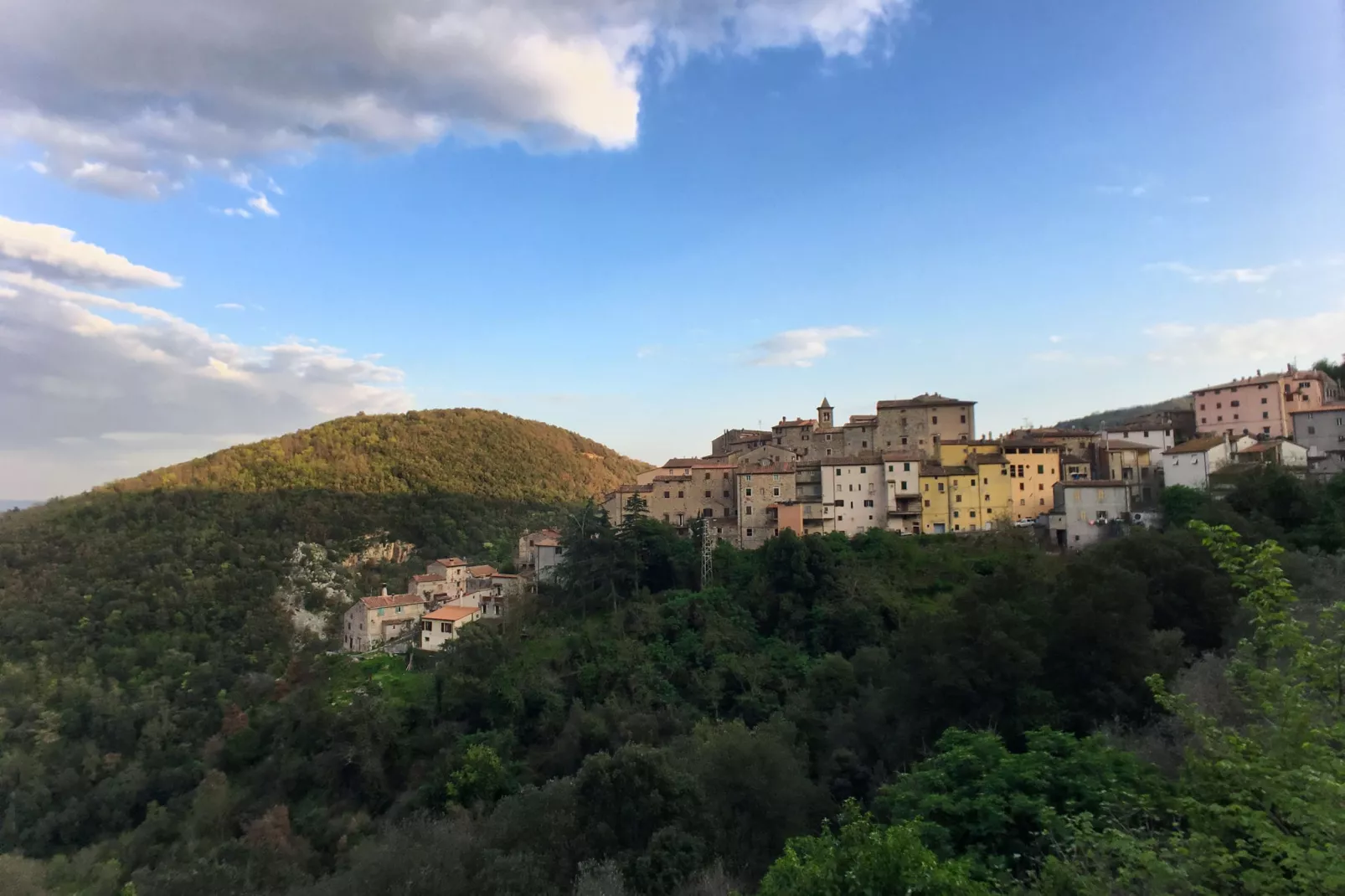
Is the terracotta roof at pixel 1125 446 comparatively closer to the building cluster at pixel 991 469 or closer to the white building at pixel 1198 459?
the building cluster at pixel 991 469

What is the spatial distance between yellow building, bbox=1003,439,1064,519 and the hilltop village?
64 mm

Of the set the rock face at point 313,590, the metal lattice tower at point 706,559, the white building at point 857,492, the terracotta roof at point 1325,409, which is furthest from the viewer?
the rock face at point 313,590

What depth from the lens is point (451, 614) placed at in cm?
3994

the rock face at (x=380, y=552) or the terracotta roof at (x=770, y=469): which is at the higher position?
the terracotta roof at (x=770, y=469)

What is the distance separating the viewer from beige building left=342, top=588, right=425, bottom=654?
43719mm

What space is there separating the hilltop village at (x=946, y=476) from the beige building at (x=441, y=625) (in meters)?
0.10

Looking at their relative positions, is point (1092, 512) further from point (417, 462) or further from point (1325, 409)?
point (417, 462)

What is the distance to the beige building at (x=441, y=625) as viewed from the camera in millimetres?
39312

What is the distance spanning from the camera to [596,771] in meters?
17.9

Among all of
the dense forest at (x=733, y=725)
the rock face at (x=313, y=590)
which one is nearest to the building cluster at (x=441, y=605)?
the dense forest at (x=733, y=725)

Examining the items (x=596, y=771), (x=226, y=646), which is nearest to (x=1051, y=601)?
(x=596, y=771)

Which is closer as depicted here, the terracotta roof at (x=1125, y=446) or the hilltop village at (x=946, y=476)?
the hilltop village at (x=946, y=476)

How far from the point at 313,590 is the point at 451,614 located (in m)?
26.5

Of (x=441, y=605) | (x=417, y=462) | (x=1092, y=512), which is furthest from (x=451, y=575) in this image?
(x=417, y=462)
